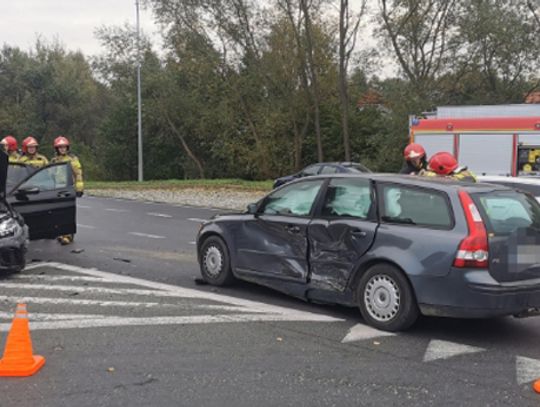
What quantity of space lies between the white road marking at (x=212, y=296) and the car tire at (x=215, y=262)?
0.97 feet

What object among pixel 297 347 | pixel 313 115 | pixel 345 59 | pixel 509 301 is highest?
pixel 345 59

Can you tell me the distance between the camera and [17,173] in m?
10.1

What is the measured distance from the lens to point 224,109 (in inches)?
1452

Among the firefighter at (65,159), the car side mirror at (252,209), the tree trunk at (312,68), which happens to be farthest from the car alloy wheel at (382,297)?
the tree trunk at (312,68)

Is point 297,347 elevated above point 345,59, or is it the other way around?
point 345,59

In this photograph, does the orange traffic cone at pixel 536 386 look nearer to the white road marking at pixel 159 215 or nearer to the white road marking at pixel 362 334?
the white road marking at pixel 362 334

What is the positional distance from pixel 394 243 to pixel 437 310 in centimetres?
69

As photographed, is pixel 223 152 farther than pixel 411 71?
Yes

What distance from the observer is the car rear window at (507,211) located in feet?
18.7

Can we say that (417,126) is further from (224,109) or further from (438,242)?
(224,109)

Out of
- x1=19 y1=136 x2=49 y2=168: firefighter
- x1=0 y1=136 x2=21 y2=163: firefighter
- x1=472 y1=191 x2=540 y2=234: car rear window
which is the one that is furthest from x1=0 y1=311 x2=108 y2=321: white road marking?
x1=0 y1=136 x2=21 y2=163: firefighter

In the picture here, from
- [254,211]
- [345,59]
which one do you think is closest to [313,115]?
[345,59]

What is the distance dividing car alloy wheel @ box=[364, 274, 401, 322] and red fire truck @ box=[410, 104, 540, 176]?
11904 mm

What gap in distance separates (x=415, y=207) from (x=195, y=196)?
18.8 m
